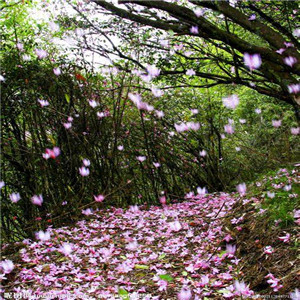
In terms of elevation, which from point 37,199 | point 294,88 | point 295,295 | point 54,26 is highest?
point 54,26

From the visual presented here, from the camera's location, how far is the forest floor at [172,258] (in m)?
1.90

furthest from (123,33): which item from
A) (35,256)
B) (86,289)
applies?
(86,289)

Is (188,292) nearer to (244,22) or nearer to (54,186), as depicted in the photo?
(54,186)

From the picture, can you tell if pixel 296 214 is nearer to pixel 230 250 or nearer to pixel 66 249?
pixel 230 250

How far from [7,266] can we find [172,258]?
1285mm

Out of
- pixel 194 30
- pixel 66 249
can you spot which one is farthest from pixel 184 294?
pixel 194 30

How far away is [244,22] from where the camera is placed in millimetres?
3021

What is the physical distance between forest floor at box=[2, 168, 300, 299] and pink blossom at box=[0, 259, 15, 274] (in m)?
0.04

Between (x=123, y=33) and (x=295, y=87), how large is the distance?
86.7 inches

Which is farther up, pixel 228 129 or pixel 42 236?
pixel 228 129

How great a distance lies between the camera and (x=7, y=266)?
2.35 meters

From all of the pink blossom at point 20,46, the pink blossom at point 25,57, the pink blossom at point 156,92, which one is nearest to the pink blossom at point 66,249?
the pink blossom at point 25,57

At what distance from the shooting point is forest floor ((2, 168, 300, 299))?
6.23ft

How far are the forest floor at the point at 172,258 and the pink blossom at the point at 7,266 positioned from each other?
0.04 meters
